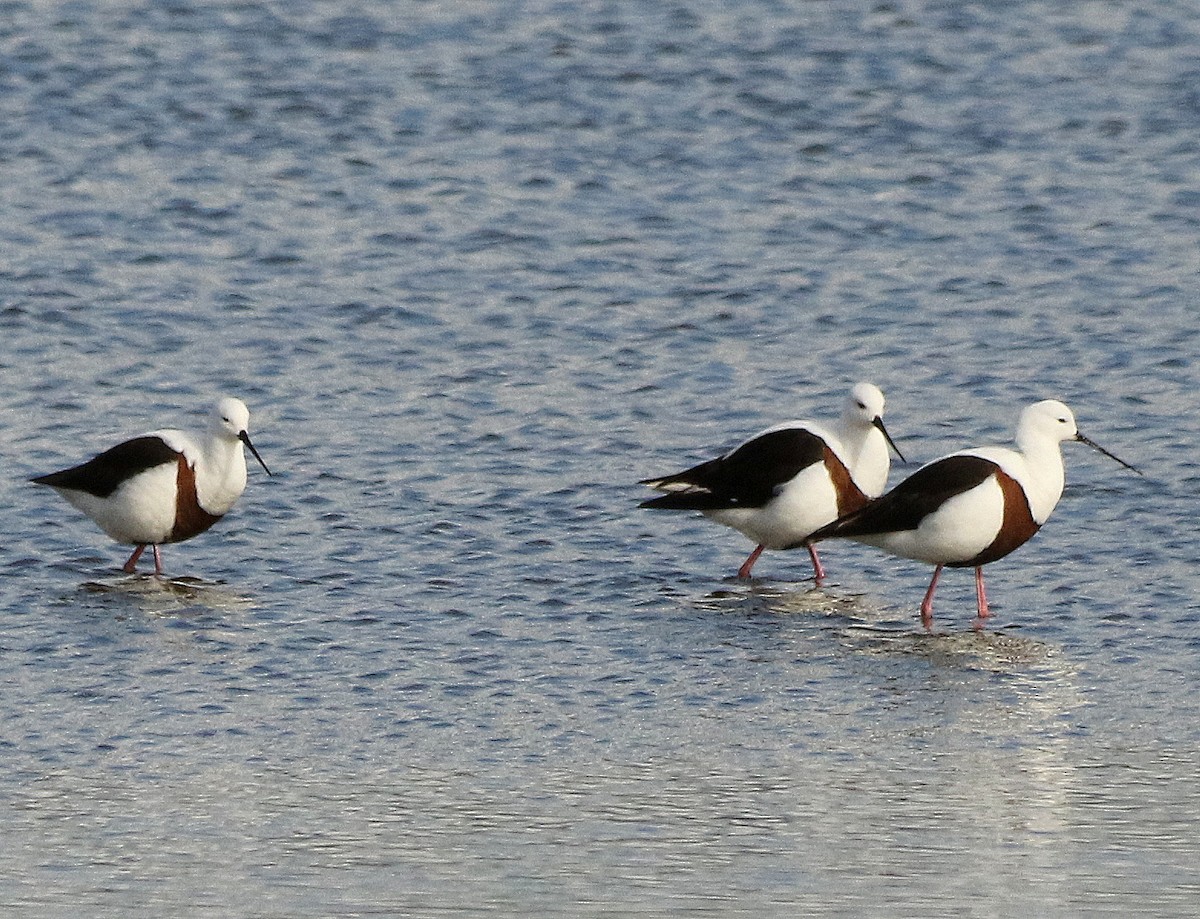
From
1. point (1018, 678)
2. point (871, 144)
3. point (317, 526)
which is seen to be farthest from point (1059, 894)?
point (871, 144)

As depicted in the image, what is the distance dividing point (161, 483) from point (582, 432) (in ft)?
9.54

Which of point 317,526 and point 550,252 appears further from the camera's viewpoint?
point 550,252

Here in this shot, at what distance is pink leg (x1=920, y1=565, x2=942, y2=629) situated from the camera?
10.5 m

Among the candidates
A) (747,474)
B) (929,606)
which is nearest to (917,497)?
(929,606)

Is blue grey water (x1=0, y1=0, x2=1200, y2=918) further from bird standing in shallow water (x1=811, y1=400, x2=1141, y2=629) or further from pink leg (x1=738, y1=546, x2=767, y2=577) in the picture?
bird standing in shallow water (x1=811, y1=400, x2=1141, y2=629)

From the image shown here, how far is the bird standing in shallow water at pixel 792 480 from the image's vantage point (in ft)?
37.2

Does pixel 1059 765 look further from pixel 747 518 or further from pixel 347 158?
pixel 347 158

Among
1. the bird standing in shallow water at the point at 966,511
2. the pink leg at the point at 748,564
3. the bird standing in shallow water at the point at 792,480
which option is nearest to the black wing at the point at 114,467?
the bird standing in shallow water at the point at 792,480

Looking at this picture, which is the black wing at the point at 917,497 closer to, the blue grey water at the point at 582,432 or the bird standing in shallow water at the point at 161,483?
the blue grey water at the point at 582,432

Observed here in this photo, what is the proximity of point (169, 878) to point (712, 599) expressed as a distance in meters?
4.31

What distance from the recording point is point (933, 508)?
10.7 m

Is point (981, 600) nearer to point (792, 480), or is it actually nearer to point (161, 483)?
point (792, 480)

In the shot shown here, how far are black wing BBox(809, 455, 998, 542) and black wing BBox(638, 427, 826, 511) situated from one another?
53cm

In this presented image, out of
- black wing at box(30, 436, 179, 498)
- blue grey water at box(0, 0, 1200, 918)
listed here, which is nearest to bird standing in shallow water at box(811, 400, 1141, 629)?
blue grey water at box(0, 0, 1200, 918)
